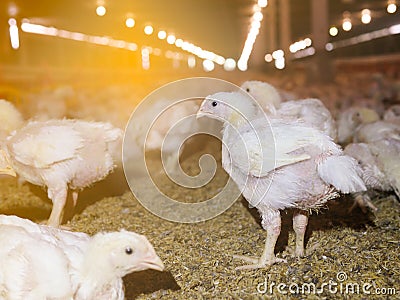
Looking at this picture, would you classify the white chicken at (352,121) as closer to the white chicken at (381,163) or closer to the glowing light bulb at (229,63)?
the white chicken at (381,163)

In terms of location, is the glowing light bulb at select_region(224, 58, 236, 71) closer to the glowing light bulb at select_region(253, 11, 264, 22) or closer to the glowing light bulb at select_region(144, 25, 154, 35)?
the glowing light bulb at select_region(253, 11, 264, 22)

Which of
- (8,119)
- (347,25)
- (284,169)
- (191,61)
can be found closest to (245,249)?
(284,169)

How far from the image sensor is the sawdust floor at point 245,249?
2.46m

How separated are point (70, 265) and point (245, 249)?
1273 millimetres

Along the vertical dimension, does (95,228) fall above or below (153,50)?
below

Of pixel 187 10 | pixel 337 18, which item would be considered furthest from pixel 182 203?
pixel 337 18

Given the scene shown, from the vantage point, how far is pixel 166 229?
3406 millimetres

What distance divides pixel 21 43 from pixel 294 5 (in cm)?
1236

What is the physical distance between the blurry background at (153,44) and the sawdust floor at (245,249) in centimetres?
202

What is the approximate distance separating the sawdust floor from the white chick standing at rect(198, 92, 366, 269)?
205 millimetres

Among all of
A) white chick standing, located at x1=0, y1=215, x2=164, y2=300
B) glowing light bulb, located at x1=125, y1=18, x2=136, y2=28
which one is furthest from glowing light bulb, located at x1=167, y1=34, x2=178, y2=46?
white chick standing, located at x1=0, y1=215, x2=164, y2=300

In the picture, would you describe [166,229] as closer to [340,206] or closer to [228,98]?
[228,98]

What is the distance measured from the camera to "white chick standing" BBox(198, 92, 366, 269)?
2.56 meters

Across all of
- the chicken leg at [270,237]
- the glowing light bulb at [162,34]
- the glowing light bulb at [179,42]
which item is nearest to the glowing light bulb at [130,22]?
the glowing light bulb at [162,34]
